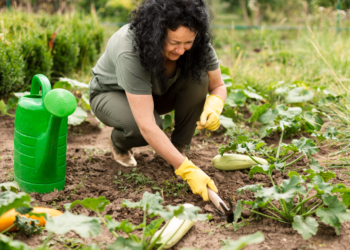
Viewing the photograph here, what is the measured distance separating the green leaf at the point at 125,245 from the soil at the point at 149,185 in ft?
0.96

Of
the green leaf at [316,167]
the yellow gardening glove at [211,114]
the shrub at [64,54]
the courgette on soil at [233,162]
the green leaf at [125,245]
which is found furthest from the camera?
the shrub at [64,54]

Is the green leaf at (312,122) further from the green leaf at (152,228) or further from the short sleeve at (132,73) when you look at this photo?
the green leaf at (152,228)

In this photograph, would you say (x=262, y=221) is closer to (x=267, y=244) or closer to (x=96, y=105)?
(x=267, y=244)

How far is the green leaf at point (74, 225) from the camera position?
125 cm

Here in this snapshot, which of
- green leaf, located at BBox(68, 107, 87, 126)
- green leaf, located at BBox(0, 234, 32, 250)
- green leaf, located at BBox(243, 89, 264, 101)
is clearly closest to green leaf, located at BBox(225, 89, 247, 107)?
green leaf, located at BBox(243, 89, 264, 101)

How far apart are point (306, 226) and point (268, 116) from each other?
4.48 ft

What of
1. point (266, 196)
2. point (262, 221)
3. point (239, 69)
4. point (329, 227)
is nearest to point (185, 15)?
point (266, 196)

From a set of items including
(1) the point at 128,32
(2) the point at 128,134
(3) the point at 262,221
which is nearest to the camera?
(3) the point at 262,221

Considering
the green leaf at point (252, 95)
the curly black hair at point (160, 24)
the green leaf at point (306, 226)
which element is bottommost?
the green leaf at point (252, 95)

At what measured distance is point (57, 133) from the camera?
179 cm

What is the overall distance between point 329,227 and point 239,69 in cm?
287

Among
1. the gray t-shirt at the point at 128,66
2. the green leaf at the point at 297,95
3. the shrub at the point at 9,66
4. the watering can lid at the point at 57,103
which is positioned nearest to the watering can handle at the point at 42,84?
the watering can lid at the point at 57,103

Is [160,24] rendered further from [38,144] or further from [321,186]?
[321,186]

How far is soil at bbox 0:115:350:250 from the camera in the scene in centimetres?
161
